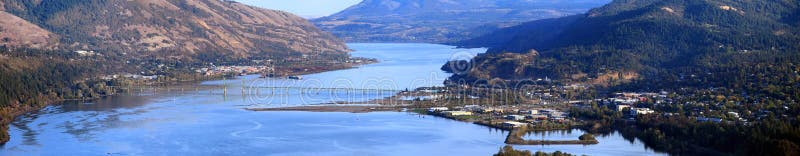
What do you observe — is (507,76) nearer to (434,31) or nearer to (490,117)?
(490,117)

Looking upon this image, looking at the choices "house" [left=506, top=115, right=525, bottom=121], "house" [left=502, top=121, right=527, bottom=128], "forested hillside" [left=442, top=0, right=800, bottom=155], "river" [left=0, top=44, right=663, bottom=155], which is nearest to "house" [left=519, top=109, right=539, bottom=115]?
"house" [left=506, top=115, right=525, bottom=121]

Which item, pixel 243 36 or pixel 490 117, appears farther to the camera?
pixel 243 36

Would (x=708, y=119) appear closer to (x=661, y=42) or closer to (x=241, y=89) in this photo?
(x=241, y=89)

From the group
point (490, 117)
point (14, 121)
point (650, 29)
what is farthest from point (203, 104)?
point (650, 29)

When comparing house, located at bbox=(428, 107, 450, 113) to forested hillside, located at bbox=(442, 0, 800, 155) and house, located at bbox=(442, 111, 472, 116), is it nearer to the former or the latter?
house, located at bbox=(442, 111, 472, 116)

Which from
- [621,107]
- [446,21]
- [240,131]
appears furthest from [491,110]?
[446,21]

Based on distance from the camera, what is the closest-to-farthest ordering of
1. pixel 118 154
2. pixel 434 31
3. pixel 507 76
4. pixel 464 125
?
pixel 118 154, pixel 464 125, pixel 507 76, pixel 434 31
